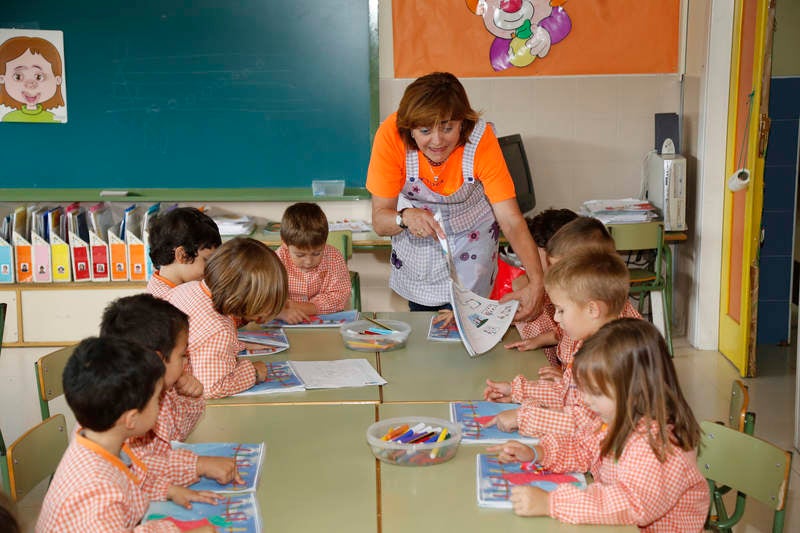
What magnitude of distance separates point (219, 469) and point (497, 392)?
0.83 m

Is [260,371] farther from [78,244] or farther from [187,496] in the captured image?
[78,244]

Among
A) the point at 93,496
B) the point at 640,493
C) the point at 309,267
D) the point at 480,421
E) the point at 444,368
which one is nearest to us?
the point at 93,496

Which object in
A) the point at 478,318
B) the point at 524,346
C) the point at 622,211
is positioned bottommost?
the point at 524,346

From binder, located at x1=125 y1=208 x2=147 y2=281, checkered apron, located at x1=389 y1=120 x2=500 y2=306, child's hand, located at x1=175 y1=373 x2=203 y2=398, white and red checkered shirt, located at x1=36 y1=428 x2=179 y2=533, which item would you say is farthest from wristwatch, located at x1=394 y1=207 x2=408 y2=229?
binder, located at x1=125 y1=208 x2=147 y2=281

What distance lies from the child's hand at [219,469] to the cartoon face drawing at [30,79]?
12.8 feet

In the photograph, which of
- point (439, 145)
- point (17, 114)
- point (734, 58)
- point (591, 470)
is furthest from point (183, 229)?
point (734, 58)

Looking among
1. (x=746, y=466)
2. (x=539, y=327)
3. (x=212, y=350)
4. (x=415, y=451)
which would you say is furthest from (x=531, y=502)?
(x=539, y=327)

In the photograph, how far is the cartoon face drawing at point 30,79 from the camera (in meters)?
5.15

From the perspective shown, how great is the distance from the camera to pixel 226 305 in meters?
2.49

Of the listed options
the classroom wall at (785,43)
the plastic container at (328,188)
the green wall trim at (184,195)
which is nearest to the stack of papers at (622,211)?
the classroom wall at (785,43)

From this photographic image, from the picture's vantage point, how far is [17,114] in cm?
522

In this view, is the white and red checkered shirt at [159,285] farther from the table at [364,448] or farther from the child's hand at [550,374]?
the child's hand at [550,374]

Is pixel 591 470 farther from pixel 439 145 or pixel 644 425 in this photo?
pixel 439 145

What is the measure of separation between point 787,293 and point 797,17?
1546 millimetres
